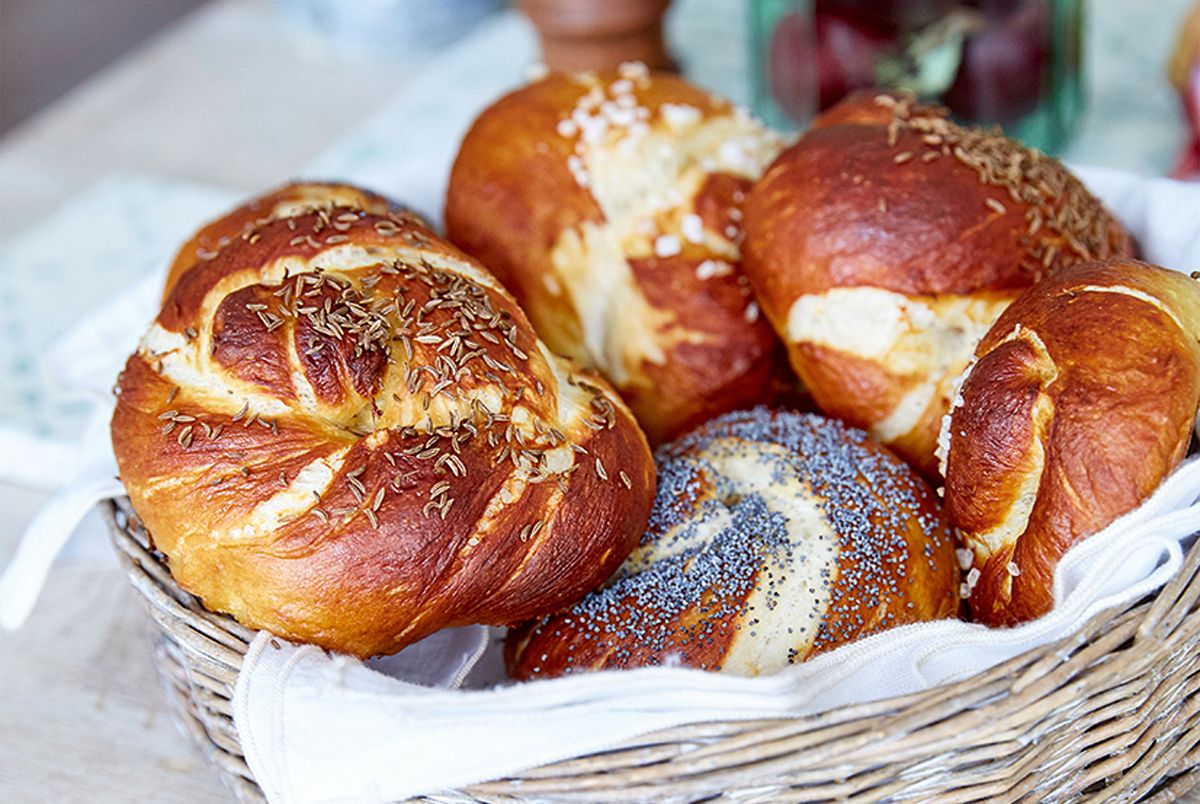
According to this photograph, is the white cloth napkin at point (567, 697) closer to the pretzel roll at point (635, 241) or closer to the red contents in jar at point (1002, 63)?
the pretzel roll at point (635, 241)

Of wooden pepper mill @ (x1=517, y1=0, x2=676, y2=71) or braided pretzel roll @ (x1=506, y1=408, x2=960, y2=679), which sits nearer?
braided pretzel roll @ (x1=506, y1=408, x2=960, y2=679)

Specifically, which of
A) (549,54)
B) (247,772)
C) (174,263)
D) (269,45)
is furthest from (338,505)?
(269,45)

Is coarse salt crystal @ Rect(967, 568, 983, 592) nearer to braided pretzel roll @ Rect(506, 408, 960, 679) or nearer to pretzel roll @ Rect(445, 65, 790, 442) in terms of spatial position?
braided pretzel roll @ Rect(506, 408, 960, 679)

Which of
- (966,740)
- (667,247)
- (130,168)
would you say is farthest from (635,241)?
(130,168)

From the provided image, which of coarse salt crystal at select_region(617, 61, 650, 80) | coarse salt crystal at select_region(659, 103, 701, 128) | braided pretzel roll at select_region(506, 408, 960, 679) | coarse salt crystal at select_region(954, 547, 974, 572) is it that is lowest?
coarse salt crystal at select_region(954, 547, 974, 572)

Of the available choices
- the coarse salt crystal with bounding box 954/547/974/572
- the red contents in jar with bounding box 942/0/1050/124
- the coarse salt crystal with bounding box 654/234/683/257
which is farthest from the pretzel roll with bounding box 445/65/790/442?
the red contents in jar with bounding box 942/0/1050/124

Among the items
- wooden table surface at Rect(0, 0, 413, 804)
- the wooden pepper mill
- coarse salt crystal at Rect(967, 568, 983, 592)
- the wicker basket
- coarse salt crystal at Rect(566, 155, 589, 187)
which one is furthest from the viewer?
the wooden pepper mill

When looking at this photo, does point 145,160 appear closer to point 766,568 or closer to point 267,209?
point 267,209
